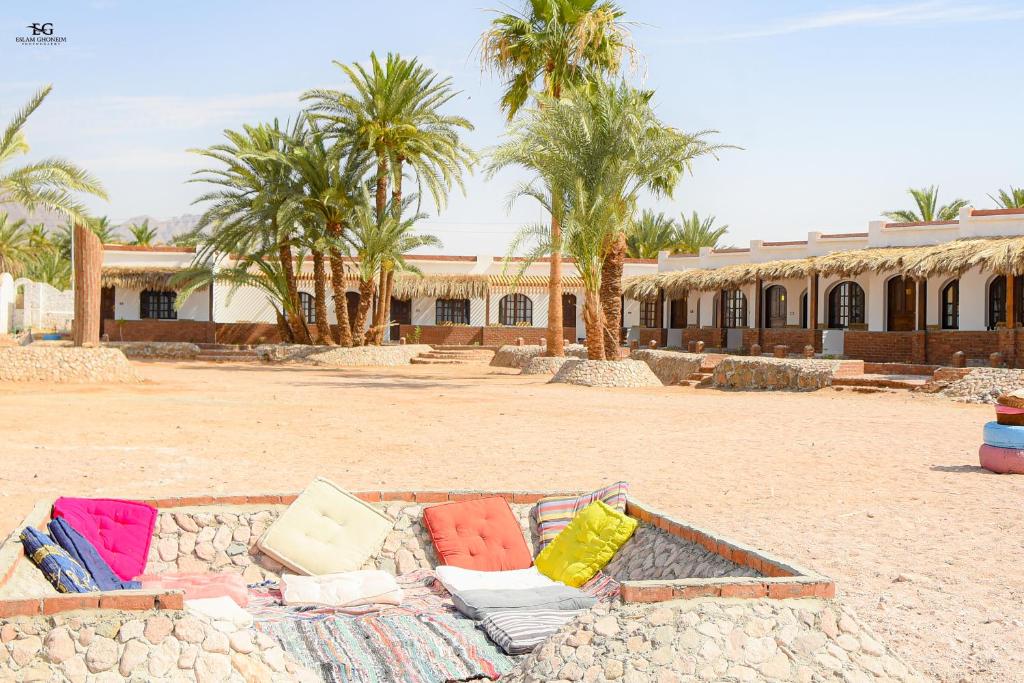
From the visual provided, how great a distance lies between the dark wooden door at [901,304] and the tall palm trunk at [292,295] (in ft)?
60.3

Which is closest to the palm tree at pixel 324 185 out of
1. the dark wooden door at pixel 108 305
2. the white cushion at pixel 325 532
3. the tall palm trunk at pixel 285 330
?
the tall palm trunk at pixel 285 330

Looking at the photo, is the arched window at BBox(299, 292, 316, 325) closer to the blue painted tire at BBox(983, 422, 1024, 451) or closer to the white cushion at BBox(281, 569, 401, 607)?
the blue painted tire at BBox(983, 422, 1024, 451)

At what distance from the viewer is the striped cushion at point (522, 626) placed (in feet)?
14.8

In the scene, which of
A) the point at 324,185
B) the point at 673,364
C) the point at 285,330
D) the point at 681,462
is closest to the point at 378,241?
the point at 324,185

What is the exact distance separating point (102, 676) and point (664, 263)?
113 ft

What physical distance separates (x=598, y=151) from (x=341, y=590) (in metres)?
18.1

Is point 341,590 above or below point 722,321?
below

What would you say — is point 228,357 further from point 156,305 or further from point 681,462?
point 681,462

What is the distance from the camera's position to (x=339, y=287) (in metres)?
32.8

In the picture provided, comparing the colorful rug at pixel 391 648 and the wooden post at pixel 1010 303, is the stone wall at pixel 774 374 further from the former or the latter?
the colorful rug at pixel 391 648

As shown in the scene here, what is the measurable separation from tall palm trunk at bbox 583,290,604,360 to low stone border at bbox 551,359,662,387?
21.3 inches

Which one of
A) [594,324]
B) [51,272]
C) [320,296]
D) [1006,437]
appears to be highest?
[51,272]

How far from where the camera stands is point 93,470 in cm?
988

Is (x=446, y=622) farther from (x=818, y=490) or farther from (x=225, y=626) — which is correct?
(x=818, y=490)
